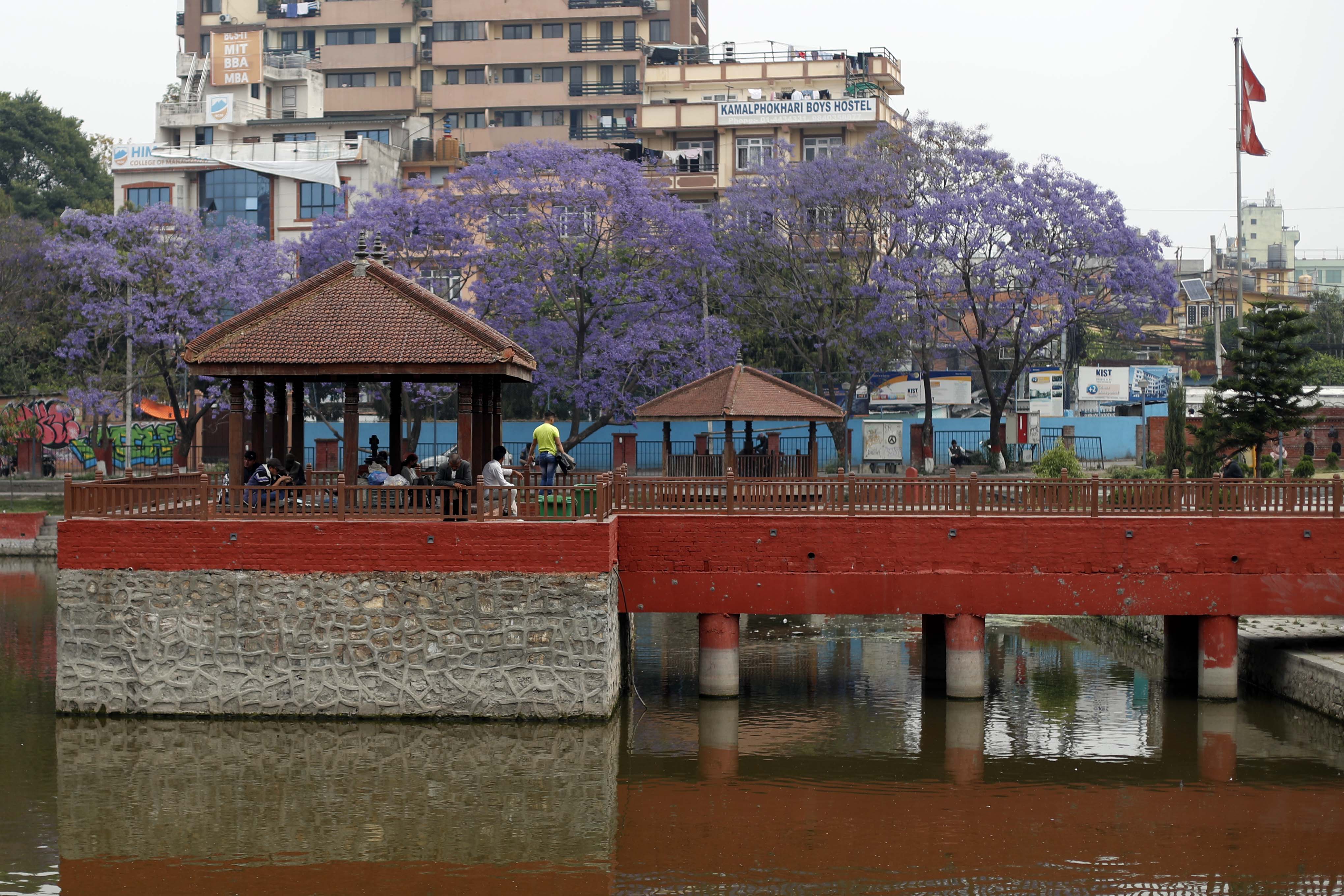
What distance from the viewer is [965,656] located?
1948cm

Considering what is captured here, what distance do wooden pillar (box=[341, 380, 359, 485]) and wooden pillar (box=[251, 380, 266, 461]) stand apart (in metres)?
1.53

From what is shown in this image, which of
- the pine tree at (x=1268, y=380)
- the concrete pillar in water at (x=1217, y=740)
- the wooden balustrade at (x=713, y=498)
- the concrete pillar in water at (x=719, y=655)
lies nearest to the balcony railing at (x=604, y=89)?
the pine tree at (x=1268, y=380)

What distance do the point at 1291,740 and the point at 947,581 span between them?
471cm

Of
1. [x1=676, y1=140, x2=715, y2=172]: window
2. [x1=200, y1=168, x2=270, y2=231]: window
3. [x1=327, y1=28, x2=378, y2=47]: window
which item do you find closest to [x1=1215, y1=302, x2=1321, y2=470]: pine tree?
[x1=676, y1=140, x2=715, y2=172]: window

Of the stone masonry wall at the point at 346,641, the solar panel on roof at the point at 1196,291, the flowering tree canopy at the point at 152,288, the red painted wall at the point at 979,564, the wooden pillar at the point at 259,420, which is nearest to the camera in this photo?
the stone masonry wall at the point at 346,641

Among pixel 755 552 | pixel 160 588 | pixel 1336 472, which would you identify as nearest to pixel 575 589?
pixel 755 552

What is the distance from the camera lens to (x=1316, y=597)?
A: 18969 millimetres

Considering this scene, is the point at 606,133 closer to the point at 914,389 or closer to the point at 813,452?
the point at 914,389

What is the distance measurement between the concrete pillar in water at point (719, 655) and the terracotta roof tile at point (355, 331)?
14.5 ft

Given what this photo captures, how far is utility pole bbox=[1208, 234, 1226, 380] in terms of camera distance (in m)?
38.6

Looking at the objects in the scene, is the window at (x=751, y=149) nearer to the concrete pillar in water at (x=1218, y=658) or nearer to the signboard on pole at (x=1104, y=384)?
the signboard on pole at (x=1104, y=384)

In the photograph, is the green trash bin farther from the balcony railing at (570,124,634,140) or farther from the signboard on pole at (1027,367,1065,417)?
the balcony railing at (570,124,634,140)

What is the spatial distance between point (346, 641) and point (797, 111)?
4122cm

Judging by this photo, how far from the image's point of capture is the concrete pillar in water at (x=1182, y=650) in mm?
21281
